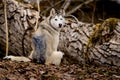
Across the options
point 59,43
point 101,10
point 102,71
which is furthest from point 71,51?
point 101,10

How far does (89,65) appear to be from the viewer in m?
6.86

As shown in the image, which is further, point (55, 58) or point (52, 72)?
point (55, 58)

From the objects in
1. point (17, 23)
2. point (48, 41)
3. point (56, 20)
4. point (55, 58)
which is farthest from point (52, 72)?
point (17, 23)

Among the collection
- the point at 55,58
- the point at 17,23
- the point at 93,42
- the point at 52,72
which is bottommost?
the point at 52,72

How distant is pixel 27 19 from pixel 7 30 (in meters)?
0.44

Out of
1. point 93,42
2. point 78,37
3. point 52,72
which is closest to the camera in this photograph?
point 52,72

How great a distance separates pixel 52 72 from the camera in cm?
605

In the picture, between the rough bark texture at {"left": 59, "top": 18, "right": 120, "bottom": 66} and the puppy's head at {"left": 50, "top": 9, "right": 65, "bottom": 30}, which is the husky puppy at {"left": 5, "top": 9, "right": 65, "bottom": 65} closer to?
the puppy's head at {"left": 50, "top": 9, "right": 65, "bottom": 30}

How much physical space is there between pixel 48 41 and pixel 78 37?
599 mm

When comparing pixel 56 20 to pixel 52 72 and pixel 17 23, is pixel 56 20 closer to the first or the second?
pixel 17 23

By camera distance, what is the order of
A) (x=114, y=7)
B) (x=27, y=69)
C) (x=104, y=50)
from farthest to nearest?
(x=114, y=7), (x=104, y=50), (x=27, y=69)

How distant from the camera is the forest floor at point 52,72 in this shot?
5.83 meters

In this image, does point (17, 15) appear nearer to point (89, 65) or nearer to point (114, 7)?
point (89, 65)

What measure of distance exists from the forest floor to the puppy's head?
76 cm
